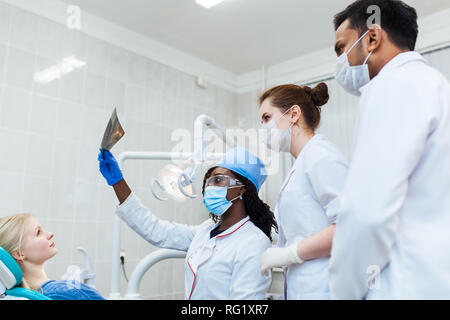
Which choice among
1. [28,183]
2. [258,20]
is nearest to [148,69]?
[258,20]

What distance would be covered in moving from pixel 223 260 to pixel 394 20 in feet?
3.16

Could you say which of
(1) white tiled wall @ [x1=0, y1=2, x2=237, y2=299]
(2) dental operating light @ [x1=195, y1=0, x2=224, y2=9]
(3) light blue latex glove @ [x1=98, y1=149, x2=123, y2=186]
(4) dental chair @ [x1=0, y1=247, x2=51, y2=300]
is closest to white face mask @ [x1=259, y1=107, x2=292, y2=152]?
(3) light blue latex glove @ [x1=98, y1=149, x2=123, y2=186]

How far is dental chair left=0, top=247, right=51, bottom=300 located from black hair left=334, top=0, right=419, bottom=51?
1.20m

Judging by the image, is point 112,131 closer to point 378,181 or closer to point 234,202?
point 234,202

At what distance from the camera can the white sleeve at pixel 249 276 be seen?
133 centimetres

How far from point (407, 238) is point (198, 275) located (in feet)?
2.96

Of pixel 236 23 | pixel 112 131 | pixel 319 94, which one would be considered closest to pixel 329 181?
Result: pixel 319 94

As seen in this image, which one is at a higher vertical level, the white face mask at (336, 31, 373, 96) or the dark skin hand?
the white face mask at (336, 31, 373, 96)

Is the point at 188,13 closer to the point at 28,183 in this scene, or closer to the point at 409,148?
the point at 28,183

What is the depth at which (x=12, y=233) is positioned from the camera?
1.58 metres

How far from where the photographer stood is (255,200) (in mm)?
1640

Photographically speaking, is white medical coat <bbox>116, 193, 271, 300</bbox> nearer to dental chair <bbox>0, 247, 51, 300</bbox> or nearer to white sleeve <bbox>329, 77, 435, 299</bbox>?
dental chair <bbox>0, 247, 51, 300</bbox>

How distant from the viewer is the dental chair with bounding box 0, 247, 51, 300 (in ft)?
3.86
